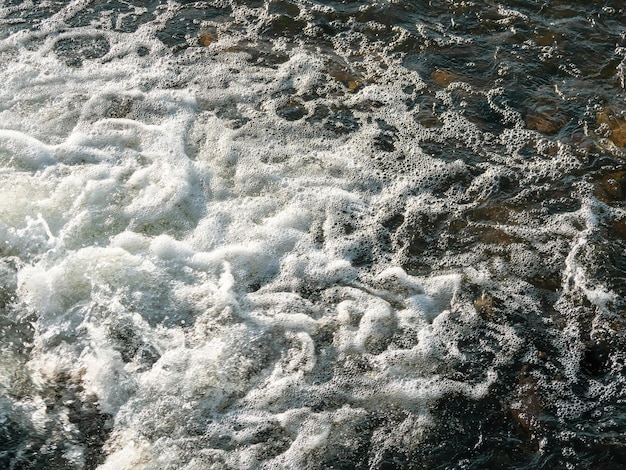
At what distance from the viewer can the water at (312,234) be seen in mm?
3619

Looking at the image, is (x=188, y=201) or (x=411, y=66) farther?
(x=411, y=66)

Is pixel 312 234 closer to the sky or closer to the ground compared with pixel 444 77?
closer to the ground

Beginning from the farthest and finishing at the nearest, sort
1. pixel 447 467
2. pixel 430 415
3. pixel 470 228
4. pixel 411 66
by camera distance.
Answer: pixel 411 66, pixel 470 228, pixel 430 415, pixel 447 467

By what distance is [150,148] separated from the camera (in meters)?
5.32

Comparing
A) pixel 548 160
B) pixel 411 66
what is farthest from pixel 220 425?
pixel 411 66

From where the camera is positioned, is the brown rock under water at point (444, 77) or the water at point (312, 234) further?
the brown rock under water at point (444, 77)

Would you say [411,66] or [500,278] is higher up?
[411,66]

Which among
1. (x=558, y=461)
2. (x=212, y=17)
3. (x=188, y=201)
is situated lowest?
(x=558, y=461)

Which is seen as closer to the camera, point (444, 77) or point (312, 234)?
point (312, 234)

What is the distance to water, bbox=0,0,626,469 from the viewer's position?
362cm

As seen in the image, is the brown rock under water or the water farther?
the brown rock under water

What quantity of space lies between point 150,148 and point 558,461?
3686mm

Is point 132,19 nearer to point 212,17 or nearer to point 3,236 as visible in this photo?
point 212,17

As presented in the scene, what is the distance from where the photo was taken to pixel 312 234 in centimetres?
472
